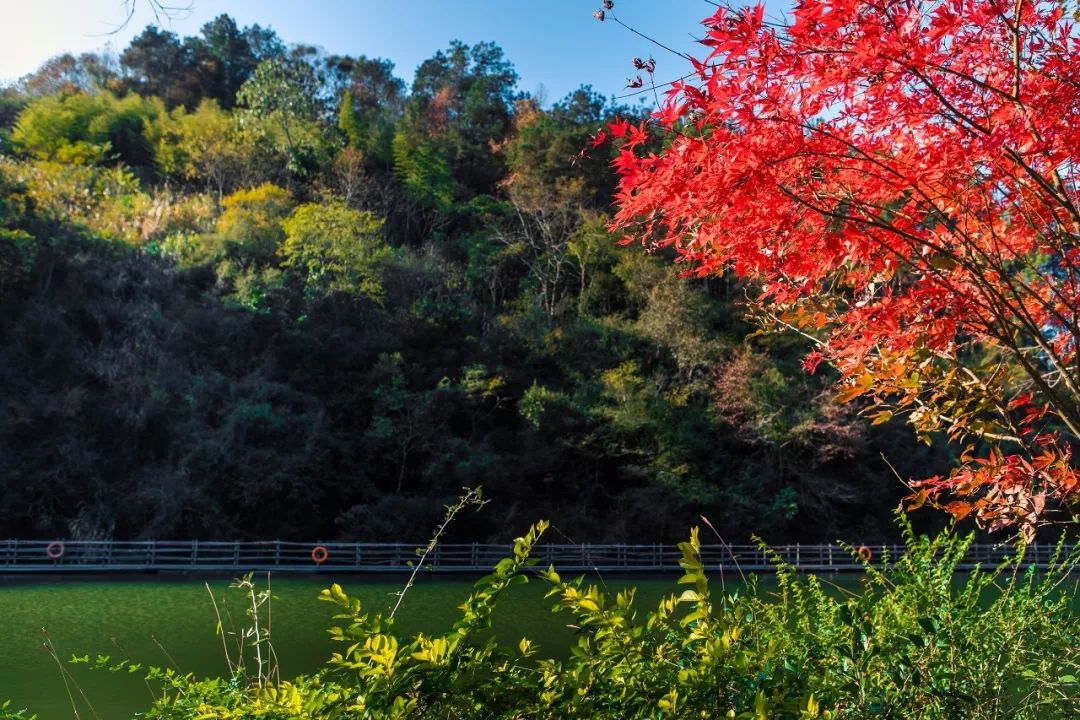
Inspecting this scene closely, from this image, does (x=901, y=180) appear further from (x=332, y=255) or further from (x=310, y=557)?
(x=332, y=255)

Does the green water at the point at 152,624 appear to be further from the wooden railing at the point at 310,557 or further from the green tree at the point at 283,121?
the green tree at the point at 283,121

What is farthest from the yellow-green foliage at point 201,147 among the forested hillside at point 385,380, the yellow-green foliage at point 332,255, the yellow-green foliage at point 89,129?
the yellow-green foliage at point 332,255

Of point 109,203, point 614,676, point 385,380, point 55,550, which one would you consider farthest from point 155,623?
point 109,203

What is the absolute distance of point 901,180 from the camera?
2631 millimetres

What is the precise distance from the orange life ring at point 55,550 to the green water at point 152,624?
2.61ft

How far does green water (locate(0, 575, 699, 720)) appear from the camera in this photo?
6.86m

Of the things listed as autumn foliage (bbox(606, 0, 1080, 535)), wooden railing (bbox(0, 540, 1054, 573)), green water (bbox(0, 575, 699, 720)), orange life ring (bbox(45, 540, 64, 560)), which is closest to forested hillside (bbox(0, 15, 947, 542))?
wooden railing (bbox(0, 540, 1054, 573))

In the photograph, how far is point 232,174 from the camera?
24.9 meters

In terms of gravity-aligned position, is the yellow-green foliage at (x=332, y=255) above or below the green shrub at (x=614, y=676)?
above

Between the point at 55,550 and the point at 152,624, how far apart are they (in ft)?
18.4

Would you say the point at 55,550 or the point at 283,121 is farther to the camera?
the point at 283,121

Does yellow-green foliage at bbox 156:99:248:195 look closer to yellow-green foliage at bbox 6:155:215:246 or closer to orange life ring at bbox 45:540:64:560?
yellow-green foliage at bbox 6:155:215:246

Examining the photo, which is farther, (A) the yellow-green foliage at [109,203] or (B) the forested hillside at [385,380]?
(A) the yellow-green foliage at [109,203]

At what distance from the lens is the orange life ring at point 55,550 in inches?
556
